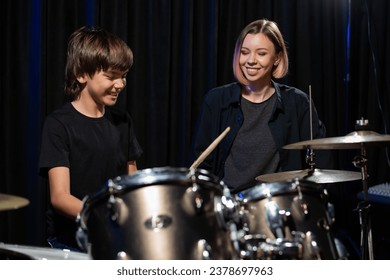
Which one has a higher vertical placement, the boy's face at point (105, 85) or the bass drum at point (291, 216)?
the boy's face at point (105, 85)

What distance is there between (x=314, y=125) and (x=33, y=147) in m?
1.19

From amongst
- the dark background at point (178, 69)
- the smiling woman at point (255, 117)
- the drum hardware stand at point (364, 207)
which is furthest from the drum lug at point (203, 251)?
the dark background at point (178, 69)

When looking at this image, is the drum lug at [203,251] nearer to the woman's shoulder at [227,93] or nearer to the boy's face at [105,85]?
the boy's face at [105,85]

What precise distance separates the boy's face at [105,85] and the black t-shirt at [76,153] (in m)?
0.08

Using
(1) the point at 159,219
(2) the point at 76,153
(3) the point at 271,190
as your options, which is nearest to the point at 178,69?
(2) the point at 76,153

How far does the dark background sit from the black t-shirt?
2.37 feet

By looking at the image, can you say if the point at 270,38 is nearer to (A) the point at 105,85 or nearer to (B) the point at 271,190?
(A) the point at 105,85

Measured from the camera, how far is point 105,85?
2.10 metres

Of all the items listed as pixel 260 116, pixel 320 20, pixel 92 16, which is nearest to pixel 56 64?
pixel 92 16

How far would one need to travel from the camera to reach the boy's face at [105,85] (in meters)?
2.11

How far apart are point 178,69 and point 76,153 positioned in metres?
1.01

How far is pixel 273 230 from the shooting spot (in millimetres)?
1532

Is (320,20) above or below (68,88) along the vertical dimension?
above
